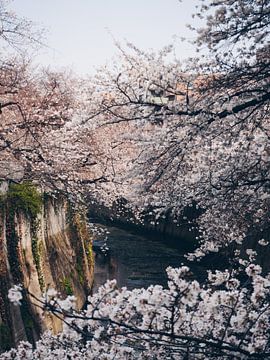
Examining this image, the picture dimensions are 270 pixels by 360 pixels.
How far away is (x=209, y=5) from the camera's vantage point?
21.4 feet

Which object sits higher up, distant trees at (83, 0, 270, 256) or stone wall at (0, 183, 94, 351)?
distant trees at (83, 0, 270, 256)

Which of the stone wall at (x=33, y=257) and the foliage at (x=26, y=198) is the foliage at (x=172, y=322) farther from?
the foliage at (x=26, y=198)

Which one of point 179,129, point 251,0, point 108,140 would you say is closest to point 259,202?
point 179,129

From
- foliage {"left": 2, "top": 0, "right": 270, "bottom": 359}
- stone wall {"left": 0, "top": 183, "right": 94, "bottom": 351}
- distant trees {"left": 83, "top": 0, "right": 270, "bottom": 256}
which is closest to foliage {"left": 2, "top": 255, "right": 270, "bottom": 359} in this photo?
foliage {"left": 2, "top": 0, "right": 270, "bottom": 359}

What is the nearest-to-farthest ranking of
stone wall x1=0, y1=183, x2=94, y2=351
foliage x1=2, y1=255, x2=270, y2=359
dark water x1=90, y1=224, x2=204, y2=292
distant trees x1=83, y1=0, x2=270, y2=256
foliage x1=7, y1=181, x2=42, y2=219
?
foliage x1=2, y1=255, x2=270, y2=359 → distant trees x1=83, y1=0, x2=270, y2=256 → stone wall x1=0, y1=183, x2=94, y2=351 → foliage x1=7, y1=181, x2=42, y2=219 → dark water x1=90, y1=224, x2=204, y2=292

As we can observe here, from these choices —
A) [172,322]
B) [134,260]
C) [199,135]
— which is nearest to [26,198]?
[199,135]

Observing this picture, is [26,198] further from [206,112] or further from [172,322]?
[172,322]

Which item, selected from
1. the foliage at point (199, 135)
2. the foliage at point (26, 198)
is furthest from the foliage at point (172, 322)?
the foliage at point (26, 198)

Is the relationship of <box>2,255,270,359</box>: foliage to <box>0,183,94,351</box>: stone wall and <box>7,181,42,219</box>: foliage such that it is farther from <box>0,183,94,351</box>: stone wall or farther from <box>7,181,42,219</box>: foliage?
<box>7,181,42,219</box>: foliage

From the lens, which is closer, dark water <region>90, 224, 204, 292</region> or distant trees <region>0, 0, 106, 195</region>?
distant trees <region>0, 0, 106, 195</region>

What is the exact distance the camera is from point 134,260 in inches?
956

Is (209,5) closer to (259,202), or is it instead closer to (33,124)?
(259,202)

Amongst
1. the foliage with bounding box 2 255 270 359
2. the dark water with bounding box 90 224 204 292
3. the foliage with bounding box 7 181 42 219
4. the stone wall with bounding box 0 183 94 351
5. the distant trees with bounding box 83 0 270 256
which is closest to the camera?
the foliage with bounding box 2 255 270 359

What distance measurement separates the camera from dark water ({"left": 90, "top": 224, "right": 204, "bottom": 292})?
68.1ft
